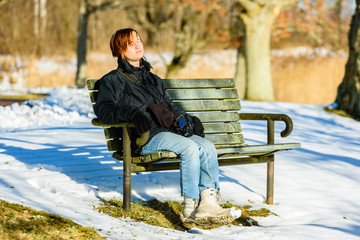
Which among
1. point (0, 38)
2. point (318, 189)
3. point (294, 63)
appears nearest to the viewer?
point (318, 189)

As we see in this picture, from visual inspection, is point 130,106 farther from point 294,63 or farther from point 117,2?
point 117,2

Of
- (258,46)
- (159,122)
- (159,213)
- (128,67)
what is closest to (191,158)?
(159,122)

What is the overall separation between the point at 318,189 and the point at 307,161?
0.95m

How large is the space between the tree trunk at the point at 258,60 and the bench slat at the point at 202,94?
332 inches

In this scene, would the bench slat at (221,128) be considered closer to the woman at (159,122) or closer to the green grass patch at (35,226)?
the woman at (159,122)

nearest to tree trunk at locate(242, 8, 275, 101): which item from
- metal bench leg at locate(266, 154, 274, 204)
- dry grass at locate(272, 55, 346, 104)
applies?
dry grass at locate(272, 55, 346, 104)

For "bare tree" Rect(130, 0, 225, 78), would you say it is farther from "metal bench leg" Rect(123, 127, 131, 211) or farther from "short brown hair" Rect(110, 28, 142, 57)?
"metal bench leg" Rect(123, 127, 131, 211)

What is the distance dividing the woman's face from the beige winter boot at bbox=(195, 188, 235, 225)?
1.12 m

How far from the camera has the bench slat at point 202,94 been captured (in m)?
4.88

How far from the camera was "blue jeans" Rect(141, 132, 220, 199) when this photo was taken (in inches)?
156

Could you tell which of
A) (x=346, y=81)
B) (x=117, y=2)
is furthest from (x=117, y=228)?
(x=117, y=2)

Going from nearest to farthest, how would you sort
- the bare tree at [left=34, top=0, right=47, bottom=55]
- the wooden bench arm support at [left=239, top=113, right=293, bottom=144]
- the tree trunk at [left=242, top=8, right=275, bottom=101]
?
the wooden bench arm support at [left=239, top=113, right=293, bottom=144] < the tree trunk at [left=242, top=8, right=275, bottom=101] < the bare tree at [left=34, top=0, right=47, bottom=55]

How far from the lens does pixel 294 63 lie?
16.6 metres

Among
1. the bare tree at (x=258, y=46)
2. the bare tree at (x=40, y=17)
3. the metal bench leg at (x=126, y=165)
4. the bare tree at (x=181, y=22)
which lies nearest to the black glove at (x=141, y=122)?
the metal bench leg at (x=126, y=165)
